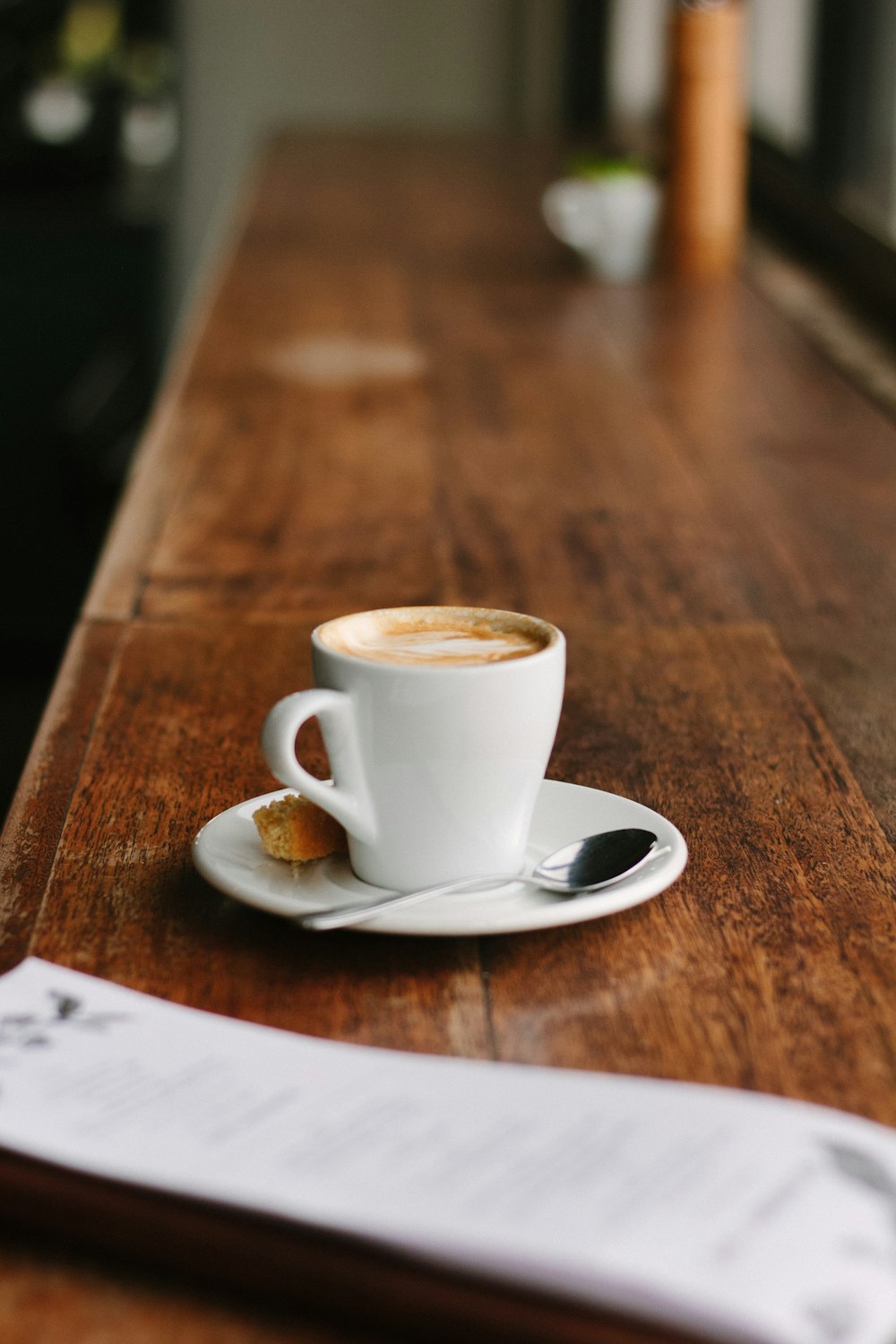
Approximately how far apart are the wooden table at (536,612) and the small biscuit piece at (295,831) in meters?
0.03

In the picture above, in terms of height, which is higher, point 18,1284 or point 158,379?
point 18,1284

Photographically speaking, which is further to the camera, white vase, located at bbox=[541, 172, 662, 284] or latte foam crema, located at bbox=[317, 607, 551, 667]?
white vase, located at bbox=[541, 172, 662, 284]

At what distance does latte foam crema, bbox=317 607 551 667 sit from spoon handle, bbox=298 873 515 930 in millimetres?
74

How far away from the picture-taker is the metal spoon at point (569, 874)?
0.49m

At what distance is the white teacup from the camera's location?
52 centimetres

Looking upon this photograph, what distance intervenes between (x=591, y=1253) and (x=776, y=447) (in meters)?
1.00

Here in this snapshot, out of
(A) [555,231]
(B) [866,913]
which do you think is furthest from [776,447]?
(A) [555,231]

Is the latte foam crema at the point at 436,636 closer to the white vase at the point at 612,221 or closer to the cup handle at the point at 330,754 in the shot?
the cup handle at the point at 330,754

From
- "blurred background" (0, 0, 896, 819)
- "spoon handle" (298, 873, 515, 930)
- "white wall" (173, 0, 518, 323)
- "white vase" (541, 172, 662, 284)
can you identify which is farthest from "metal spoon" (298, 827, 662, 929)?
"white wall" (173, 0, 518, 323)

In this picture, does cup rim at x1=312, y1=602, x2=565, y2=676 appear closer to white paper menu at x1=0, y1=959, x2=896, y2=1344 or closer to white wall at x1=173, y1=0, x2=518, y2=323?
white paper menu at x1=0, y1=959, x2=896, y2=1344

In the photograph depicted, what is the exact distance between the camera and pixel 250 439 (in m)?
1.29

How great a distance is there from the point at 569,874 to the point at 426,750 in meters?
0.07

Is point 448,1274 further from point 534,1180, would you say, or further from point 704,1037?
point 704,1037

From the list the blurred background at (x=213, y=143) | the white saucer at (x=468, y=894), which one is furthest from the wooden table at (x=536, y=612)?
the blurred background at (x=213, y=143)
